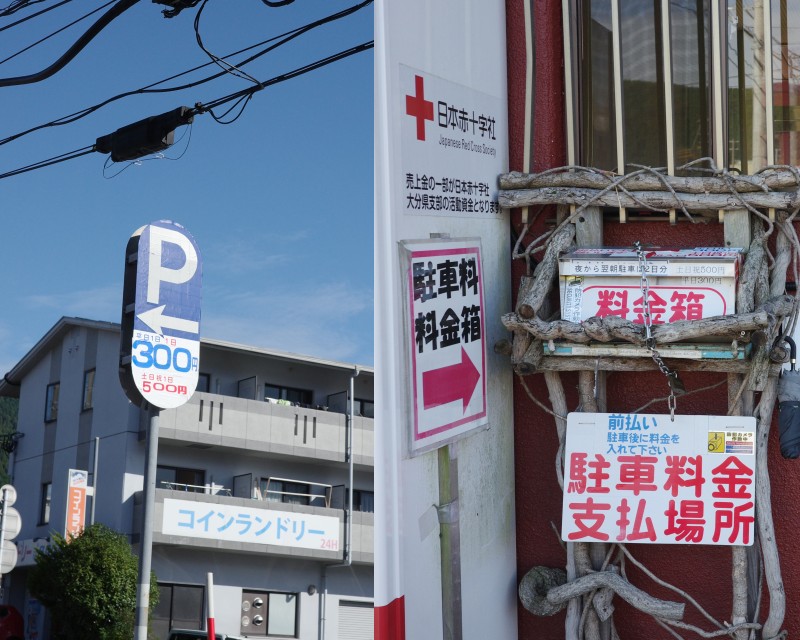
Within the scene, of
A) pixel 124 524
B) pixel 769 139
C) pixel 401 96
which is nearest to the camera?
pixel 401 96

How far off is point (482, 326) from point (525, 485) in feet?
3.22

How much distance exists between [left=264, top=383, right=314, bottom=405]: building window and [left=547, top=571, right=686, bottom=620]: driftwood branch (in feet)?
80.5

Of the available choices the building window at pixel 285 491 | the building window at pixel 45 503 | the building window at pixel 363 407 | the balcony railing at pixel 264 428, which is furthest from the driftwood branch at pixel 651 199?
the building window at pixel 45 503

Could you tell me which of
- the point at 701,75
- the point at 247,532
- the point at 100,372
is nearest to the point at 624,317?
the point at 701,75

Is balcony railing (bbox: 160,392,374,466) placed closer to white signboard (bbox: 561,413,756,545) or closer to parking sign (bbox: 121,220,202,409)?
parking sign (bbox: 121,220,202,409)

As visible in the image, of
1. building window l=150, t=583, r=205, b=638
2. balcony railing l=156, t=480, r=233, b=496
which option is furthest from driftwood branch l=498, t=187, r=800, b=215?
building window l=150, t=583, r=205, b=638

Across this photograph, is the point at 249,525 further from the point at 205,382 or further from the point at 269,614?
the point at 205,382

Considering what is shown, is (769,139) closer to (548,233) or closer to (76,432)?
(548,233)

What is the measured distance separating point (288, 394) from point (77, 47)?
848 inches

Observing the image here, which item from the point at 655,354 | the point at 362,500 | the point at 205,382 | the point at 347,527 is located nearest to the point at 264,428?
the point at 205,382

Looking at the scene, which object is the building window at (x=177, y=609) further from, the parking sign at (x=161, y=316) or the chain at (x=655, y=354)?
the chain at (x=655, y=354)

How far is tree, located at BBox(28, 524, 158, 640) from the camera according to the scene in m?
24.7

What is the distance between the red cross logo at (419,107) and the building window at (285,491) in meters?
23.2

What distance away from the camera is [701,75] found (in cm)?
684
